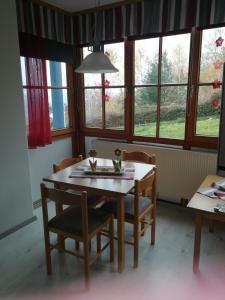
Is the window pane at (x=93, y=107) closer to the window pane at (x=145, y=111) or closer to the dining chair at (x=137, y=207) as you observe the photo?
the window pane at (x=145, y=111)

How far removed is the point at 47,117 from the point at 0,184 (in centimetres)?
103

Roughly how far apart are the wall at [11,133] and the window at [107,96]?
127 centimetres

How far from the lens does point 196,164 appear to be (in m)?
2.89

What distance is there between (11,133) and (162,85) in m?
1.83

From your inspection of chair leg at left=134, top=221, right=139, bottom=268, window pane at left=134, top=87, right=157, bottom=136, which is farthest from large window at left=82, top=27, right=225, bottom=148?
chair leg at left=134, top=221, right=139, bottom=268

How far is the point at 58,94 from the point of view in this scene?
347 centimetres

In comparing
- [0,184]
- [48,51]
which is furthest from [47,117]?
[0,184]

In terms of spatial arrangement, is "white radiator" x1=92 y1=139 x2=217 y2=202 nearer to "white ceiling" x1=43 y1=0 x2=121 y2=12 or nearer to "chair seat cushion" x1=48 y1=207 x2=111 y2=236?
"chair seat cushion" x1=48 y1=207 x2=111 y2=236

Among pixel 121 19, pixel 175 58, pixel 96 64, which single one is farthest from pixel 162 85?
pixel 96 64

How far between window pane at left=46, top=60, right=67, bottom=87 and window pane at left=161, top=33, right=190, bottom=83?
1377 millimetres

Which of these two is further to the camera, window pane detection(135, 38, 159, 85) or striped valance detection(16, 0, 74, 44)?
window pane detection(135, 38, 159, 85)

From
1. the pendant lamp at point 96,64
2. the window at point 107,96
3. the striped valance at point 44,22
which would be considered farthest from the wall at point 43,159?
the pendant lamp at point 96,64

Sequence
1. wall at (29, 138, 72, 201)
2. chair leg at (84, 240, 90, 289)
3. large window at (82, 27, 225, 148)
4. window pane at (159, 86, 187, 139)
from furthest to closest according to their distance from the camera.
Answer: wall at (29, 138, 72, 201) → window pane at (159, 86, 187, 139) → large window at (82, 27, 225, 148) → chair leg at (84, 240, 90, 289)

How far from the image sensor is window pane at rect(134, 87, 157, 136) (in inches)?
127
